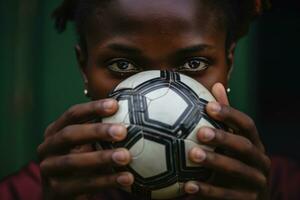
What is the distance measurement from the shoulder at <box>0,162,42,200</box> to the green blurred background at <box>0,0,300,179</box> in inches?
31.0

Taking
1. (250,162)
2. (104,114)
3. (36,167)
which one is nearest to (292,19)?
(36,167)

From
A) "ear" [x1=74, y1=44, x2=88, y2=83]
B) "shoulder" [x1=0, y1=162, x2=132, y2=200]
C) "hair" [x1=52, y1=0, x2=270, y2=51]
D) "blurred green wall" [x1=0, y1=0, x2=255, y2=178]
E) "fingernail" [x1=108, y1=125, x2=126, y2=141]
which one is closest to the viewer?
"fingernail" [x1=108, y1=125, x2=126, y2=141]

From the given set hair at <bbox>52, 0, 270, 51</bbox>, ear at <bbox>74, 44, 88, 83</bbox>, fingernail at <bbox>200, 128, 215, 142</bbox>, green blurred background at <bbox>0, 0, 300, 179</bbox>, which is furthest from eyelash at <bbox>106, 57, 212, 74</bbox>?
green blurred background at <bbox>0, 0, 300, 179</bbox>

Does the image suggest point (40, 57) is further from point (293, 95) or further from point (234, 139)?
point (234, 139)

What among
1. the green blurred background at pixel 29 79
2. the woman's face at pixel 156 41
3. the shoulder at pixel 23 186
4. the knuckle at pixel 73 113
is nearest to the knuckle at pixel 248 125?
the woman's face at pixel 156 41

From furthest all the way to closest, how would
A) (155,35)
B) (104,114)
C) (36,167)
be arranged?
(36,167)
(155,35)
(104,114)

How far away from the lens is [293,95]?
319 cm

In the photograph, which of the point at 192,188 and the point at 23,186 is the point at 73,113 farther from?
the point at 23,186

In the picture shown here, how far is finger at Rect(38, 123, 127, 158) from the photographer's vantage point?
54.8 inches

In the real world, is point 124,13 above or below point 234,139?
above

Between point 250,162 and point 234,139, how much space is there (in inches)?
5.4

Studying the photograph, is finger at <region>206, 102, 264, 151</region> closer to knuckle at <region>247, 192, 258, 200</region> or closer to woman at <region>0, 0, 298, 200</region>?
woman at <region>0, 0, 298, 200</region>

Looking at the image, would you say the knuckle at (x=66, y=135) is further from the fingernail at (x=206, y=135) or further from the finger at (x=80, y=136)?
the fingernail at (x=206, y=135)

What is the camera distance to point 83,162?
4.83 ft
